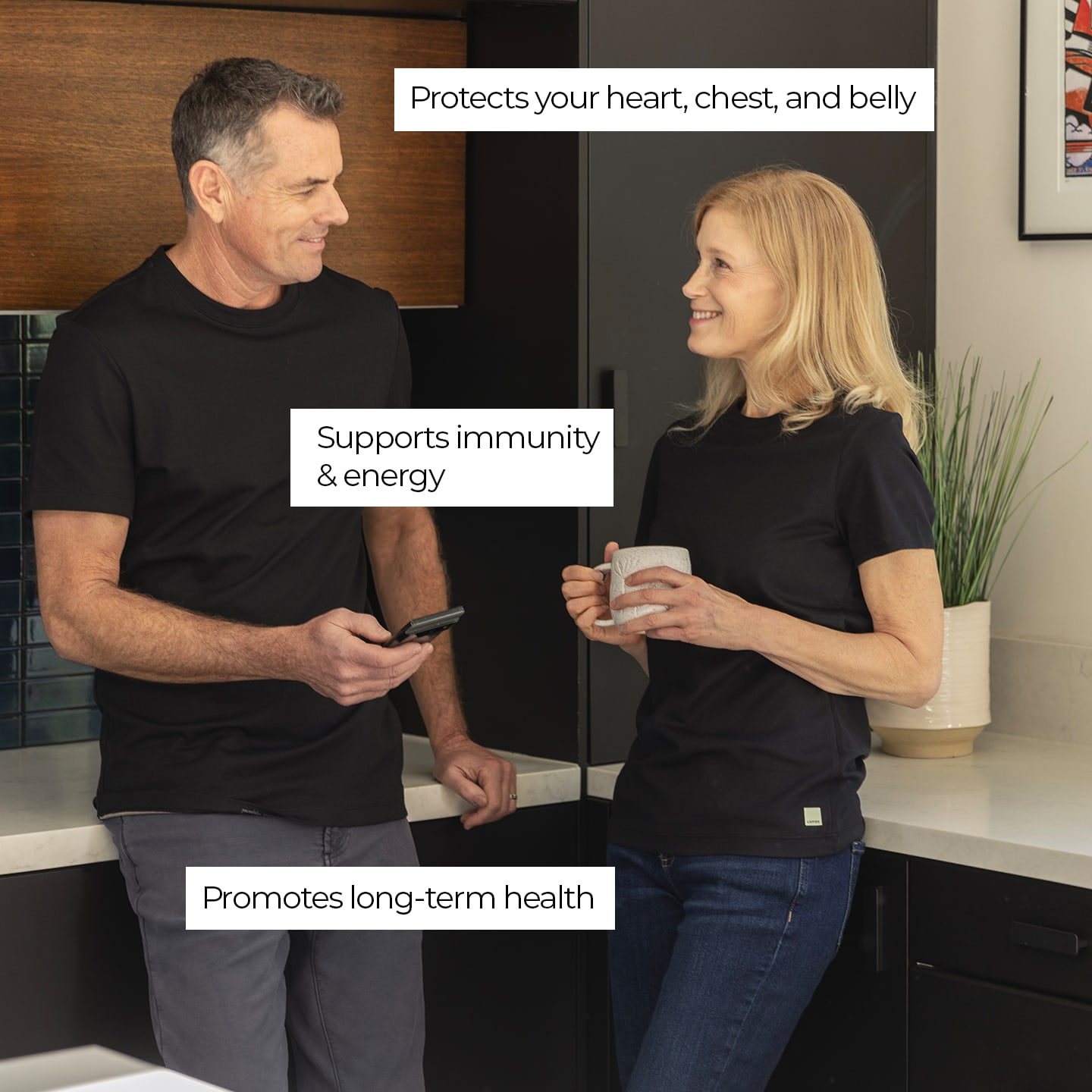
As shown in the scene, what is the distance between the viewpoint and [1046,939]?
1893 mm

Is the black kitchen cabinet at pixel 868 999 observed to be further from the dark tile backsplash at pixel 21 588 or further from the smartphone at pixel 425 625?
the dark tile backsplash at pixel 21 588

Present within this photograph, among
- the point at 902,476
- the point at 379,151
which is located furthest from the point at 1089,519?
the point at 379,151

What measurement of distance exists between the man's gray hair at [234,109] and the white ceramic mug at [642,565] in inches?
24.1

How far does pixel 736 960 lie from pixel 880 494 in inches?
19.9

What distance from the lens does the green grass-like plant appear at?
2.45m

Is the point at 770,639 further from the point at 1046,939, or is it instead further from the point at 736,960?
the point at 1046,939

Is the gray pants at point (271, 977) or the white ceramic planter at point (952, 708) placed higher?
the white ceramic planter at point (952, 708)

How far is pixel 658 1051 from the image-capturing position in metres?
1.78

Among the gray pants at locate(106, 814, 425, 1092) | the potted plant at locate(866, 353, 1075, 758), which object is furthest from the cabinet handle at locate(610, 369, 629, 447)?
the gray pants at locate(106, 814, 425, 1092)

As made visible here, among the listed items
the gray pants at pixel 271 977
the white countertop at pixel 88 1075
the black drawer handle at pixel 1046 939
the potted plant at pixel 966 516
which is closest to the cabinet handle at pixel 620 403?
the potted plant at pixel 966 516

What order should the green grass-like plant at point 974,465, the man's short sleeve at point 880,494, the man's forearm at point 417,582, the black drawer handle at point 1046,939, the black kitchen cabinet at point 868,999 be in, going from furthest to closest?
the green grass-like plant at point 974,465 < the man's forearm at point 417,582 < the black kitchen cabinet at point 868,999 < the black drawer handle at point 1046,939 < the man's short sleeve at point 880,494

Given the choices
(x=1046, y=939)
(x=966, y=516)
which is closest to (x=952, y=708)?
(x=966, y=516)

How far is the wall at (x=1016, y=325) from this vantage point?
2541 mm

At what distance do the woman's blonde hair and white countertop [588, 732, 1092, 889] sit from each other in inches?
18.6
